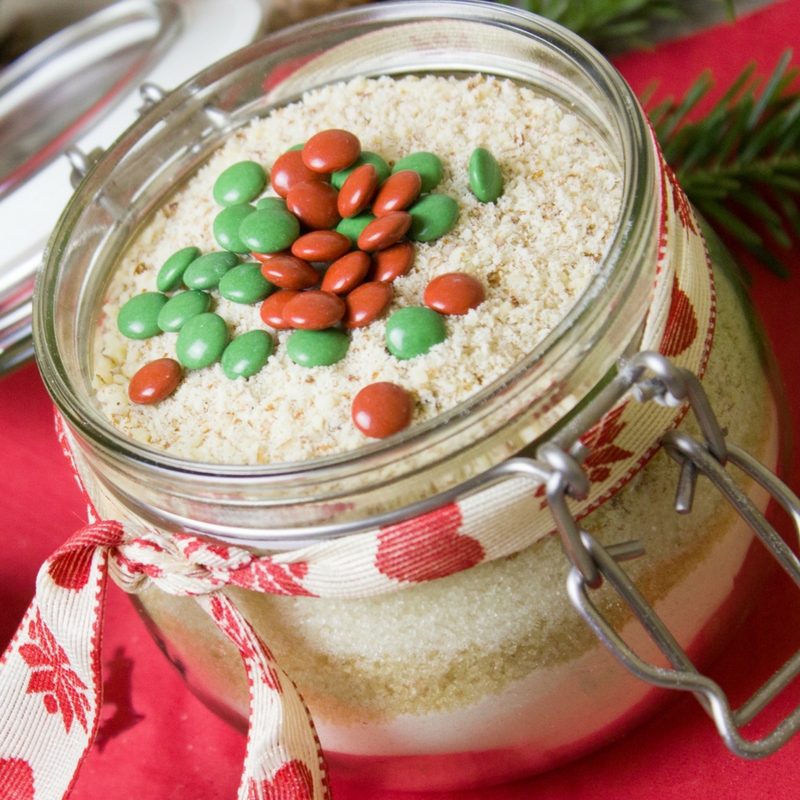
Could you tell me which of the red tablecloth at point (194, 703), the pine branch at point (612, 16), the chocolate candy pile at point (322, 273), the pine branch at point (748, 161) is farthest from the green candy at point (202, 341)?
the pine branch at point (612, 16)

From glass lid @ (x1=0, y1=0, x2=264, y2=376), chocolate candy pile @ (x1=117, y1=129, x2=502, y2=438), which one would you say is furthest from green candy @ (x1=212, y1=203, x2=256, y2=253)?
glass lid @ (x1=0, y1=0, x2=264, y2=376)

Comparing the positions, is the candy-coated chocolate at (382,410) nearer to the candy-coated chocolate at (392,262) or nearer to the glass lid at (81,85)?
the candy-coated chocolate at (392,262)

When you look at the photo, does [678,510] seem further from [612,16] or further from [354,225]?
[612,16]

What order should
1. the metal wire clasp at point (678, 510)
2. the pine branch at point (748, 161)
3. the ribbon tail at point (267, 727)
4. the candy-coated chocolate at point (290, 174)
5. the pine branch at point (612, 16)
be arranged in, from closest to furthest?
1. the metal wire clasp at point (678, 510)
2. the ribbon tail at point (267, 727)
3. the candy-coated chocolate at point (290, 174)
4. the pine branch at point (748, 161)
5. the pine branch at point (612, 16)

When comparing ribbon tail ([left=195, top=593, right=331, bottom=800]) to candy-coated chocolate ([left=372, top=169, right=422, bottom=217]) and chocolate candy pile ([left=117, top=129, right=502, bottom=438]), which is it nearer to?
chocolate candy pile ([left=117, top=129, right=502, bottom=438])

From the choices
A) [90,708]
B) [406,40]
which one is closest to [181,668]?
[90,708]

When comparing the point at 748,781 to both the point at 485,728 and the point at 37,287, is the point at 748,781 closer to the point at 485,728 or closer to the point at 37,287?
the point at 485,728
